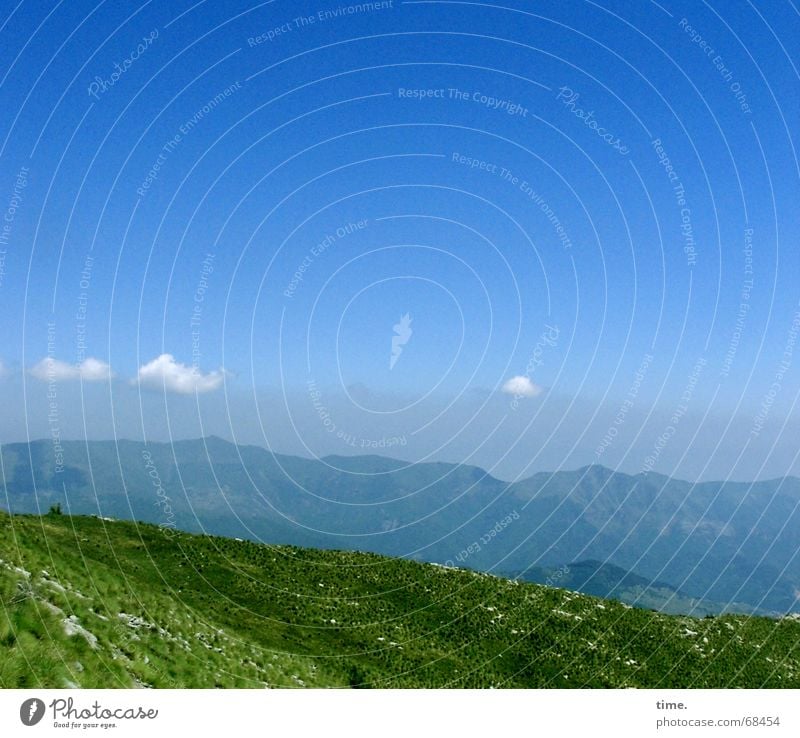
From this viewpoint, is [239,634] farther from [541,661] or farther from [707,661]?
[707,661]

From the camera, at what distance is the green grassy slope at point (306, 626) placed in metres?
19.8

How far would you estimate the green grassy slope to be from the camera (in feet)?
65.0

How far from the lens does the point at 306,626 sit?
39531mm

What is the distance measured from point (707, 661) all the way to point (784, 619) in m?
16.7

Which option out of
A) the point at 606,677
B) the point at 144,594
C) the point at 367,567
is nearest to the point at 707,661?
the point at 606,677
